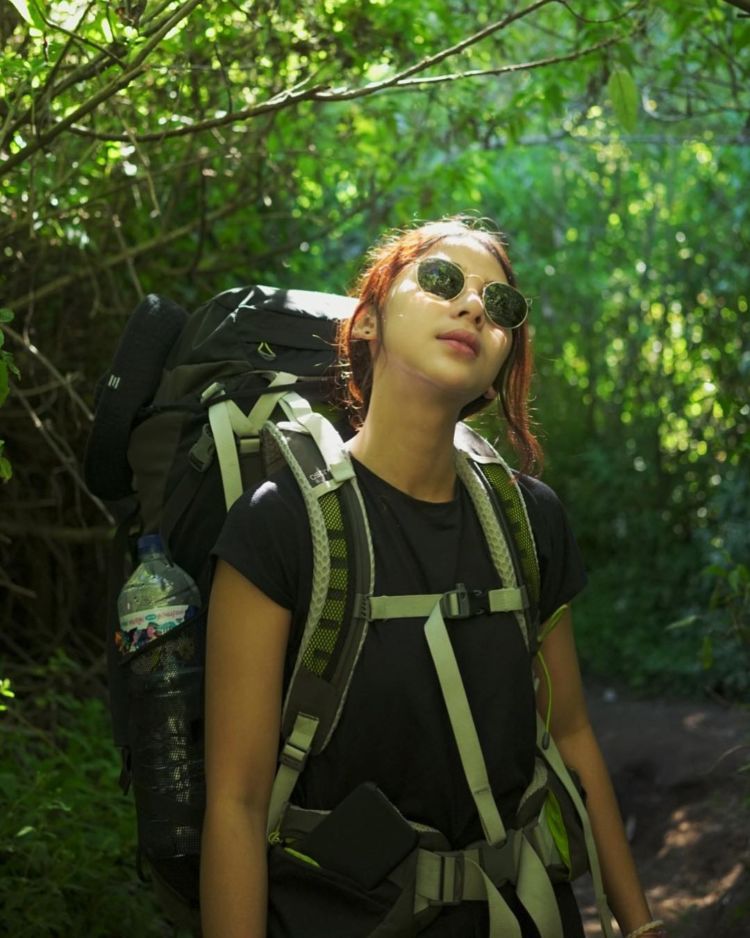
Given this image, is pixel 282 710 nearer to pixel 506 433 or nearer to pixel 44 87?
pixel 506 433

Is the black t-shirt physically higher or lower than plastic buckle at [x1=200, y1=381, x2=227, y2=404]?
lower

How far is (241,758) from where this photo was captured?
7.02 feet

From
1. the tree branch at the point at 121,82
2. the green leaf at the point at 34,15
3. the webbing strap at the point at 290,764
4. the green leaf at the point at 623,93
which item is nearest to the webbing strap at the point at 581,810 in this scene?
the webbing strap at the point at 290,764

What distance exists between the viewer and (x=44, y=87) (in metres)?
3.10

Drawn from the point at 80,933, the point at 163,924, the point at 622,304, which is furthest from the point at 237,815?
the point at 622,304

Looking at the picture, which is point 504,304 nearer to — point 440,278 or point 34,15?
point 440,278

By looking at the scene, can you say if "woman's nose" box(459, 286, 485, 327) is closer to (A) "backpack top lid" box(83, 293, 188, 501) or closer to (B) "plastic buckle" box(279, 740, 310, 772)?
(A) "backpack top lid" box(83, 293, 188, 501)

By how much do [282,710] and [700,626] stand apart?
640 centimetres

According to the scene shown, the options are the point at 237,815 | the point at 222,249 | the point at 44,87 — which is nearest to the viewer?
the point at 237,815

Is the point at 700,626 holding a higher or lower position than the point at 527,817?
lower

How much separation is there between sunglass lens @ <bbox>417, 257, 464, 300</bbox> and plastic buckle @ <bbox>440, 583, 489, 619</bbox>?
529 millimetres

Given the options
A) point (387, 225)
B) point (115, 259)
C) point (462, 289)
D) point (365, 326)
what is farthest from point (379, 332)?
point (387, 225)

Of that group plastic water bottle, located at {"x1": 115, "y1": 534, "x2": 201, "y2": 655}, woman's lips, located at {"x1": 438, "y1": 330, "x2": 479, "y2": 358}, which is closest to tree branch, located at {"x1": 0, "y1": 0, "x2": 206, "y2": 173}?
woman's lips, located at {"x1": 438, "y1": 330, "x2": 479, "y2": 358}

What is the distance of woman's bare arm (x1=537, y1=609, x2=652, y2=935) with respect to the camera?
8.14 feet
